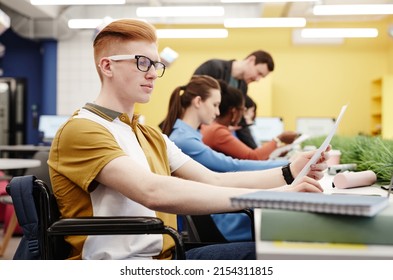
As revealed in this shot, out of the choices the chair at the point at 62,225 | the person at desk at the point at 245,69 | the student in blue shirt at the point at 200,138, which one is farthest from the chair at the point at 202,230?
the person at desk at the point at 245,69

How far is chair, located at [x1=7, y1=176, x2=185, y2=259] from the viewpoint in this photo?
3.35 ft

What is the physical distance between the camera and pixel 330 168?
1792 millimetres

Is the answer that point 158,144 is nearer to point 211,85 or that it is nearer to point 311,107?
point 211,85

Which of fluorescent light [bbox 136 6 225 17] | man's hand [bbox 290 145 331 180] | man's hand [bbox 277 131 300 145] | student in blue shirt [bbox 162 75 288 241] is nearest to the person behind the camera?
man's hand [bbox 290 145 331 180]

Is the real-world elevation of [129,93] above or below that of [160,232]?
above

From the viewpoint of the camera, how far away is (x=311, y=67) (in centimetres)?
902

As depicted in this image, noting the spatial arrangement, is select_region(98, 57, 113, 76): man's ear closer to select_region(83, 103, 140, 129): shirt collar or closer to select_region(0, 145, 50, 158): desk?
select_region(83, 103, 140, 129): shirt collar

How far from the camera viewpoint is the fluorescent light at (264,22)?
21.5 feet

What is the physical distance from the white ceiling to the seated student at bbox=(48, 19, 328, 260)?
6581 mm

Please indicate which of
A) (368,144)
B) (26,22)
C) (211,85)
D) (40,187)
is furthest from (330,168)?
(26,22)

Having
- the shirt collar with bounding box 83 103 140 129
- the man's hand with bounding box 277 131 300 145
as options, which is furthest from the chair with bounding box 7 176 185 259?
the man's hand with bounding box 277 131 300 145

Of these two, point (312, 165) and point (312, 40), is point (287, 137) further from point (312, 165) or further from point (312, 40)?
point (312, 40)

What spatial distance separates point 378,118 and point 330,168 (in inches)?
295

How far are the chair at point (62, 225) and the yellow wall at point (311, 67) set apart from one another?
7.84 metres
